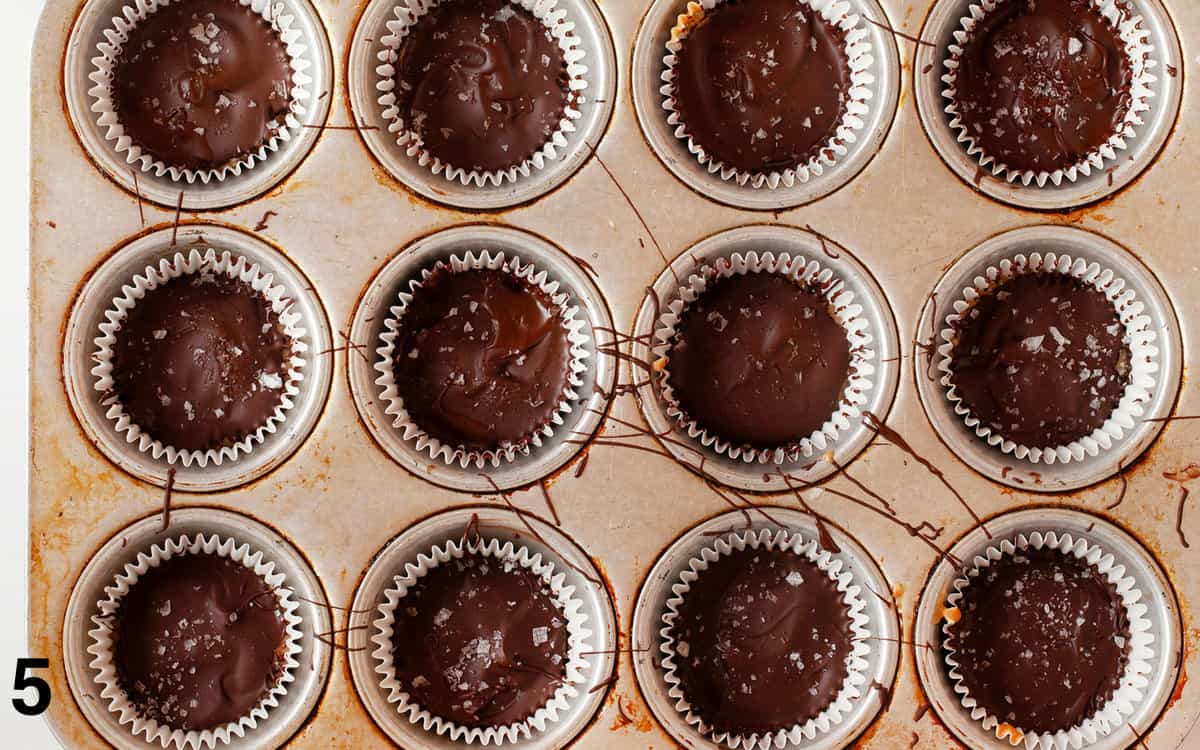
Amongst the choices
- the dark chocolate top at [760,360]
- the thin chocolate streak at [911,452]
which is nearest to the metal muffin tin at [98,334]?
the dark chocolate top at [760,360]

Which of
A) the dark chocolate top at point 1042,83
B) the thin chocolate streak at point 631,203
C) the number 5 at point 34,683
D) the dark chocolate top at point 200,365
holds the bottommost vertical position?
A: the number 5 at point 34,683

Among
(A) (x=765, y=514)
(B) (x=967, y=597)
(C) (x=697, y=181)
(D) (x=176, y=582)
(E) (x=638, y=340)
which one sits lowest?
(D) (x=176, y=582)

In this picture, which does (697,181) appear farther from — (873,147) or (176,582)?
(176,582)

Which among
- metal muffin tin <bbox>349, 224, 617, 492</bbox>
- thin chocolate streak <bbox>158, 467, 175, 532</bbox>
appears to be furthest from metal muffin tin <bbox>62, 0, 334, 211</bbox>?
thin chocolate streak <bbox>158, 467, 175, 532</bbox>

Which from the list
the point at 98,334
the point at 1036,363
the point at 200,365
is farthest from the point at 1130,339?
the point at 98,334

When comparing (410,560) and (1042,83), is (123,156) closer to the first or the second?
(410,560)

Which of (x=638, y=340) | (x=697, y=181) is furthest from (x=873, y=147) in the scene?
(x=638, y=340)

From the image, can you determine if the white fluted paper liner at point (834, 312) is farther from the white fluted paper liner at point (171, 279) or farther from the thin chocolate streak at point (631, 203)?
the white fluted paper liner at point (171, 279)
